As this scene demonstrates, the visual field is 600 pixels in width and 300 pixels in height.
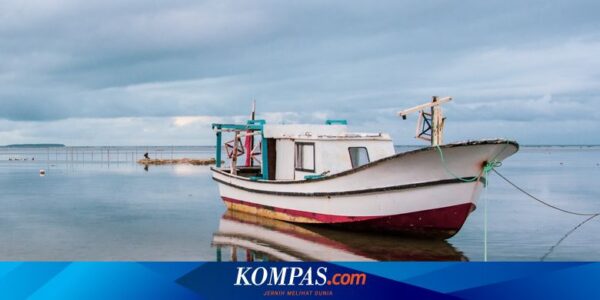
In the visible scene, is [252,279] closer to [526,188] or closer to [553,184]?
[526,188]

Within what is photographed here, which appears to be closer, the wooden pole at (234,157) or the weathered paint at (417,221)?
the weathered paint at (417,221)

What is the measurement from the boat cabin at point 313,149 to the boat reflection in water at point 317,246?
5.76 feet

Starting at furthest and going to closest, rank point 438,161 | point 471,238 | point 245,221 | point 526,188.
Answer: point 526,188
point 245,221
point 471,238
point 438,161

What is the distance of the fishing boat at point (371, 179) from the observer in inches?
531

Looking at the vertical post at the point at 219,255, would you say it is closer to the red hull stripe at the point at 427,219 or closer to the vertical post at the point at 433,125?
the red hull stripe at the point at 427,219

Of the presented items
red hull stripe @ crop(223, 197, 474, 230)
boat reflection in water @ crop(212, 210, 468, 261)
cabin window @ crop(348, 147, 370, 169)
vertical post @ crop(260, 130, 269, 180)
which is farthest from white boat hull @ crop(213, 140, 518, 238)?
vertical post @ crop(260, 130, 269, 180)

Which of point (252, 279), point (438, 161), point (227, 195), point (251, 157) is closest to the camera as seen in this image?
point (252, 279)

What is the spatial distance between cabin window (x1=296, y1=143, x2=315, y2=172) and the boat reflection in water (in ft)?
5.84

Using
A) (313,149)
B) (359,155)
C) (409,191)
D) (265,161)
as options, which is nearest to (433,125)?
(409,191)

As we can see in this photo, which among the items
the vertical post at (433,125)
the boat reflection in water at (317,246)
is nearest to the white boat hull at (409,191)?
the boat reflection in water at (317,246)

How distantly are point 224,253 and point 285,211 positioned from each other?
369cm

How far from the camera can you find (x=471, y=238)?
16.2 meters

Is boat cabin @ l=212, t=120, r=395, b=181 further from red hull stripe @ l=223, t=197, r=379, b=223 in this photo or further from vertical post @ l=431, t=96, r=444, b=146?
vertical post @ l=431, t=96, r=444, b=146

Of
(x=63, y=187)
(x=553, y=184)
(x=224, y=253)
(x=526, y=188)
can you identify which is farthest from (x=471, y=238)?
(x=63, y=187)
